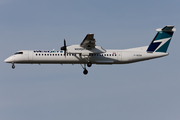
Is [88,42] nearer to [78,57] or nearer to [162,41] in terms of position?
[78,57]

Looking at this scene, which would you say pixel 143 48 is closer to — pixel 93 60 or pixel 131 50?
pixel 131 50

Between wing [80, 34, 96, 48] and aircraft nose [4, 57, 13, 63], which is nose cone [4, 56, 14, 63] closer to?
aircraft nose [4, 57, 13, 63]

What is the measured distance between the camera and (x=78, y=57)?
106 ft

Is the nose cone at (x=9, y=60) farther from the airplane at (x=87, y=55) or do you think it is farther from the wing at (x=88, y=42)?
the wing at (x=88, y=42)

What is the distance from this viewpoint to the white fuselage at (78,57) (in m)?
32.4

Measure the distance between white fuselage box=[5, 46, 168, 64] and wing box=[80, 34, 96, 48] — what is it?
1.09 metres

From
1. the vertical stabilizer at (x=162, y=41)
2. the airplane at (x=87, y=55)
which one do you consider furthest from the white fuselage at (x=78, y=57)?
the vertical stabilizer at (x=162, y=41)

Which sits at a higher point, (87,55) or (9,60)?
(87,55)

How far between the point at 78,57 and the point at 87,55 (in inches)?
41.7

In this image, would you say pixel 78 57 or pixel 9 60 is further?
pixel 9 60

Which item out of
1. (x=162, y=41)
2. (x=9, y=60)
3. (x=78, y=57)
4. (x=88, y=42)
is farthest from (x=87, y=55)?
(x=162, y=41)

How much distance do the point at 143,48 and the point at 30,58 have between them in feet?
39.3

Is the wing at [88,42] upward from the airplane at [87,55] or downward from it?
upward

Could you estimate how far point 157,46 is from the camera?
110 ft
